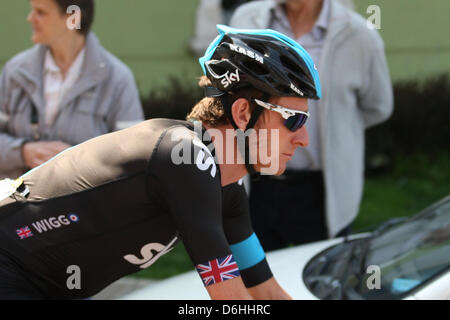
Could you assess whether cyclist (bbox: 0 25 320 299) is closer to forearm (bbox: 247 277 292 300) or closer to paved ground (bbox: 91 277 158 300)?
forearm (bbox: 247 277 292 300)

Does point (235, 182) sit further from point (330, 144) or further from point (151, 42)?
point (151, 42)

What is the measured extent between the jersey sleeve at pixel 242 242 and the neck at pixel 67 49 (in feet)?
4.68

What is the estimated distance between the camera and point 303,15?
361cm

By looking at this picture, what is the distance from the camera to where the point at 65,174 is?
176cm

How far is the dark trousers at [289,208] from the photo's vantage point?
11.6ft

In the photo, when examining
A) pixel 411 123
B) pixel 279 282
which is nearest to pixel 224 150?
pixel 279 282

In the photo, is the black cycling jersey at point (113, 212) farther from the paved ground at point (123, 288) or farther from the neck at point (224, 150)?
the paved ground at point (123, 288)

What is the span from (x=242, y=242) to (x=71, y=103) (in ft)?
4.44

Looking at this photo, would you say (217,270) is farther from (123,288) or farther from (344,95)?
(123,288)

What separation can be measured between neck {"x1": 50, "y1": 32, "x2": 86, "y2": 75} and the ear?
60.7 inches

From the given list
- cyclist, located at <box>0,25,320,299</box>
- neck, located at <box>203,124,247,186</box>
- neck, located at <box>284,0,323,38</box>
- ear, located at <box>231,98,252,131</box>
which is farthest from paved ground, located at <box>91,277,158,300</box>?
ear, located at <box>231,98,252,131</box>

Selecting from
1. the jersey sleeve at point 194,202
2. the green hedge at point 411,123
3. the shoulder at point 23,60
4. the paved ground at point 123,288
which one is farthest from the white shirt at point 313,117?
the green hedge at point 411,123

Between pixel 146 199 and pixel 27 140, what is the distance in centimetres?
157

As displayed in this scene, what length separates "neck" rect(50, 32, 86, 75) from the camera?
307 centimetres
